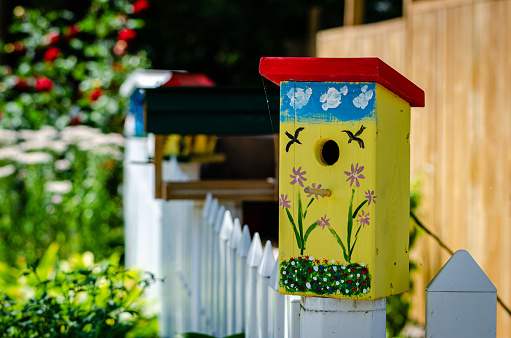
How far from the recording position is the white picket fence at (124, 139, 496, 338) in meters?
1.53

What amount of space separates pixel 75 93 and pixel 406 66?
5113mm

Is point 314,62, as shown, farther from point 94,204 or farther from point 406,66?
point 94,204

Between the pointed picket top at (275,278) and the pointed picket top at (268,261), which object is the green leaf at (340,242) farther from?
the pointed picket top at (268,261)

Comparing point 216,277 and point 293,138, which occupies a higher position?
point 293,138

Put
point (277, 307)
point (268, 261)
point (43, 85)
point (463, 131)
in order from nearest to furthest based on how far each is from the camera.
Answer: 1. point (277, 307)
2. point (268, 261)
3. point (463, 131)
4. point (43, 85)

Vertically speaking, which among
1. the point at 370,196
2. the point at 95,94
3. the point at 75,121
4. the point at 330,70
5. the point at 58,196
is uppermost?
the point at 95,94

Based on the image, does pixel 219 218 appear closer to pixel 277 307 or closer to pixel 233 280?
pixel 233 280

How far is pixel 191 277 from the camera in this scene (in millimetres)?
3260

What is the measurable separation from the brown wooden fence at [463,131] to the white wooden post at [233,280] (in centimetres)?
173

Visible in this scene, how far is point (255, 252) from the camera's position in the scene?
2.16m

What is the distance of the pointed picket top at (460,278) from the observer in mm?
1521

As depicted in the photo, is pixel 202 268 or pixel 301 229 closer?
pixel 301 229

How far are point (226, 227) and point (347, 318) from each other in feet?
3.35

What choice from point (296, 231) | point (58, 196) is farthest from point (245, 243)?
point (58, 196)
